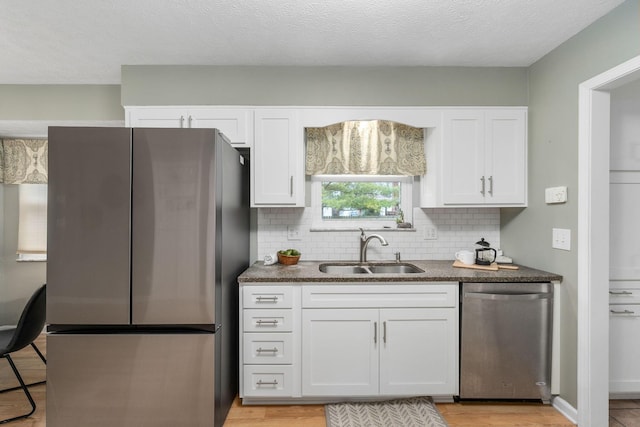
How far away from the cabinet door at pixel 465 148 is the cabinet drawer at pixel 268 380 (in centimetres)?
191

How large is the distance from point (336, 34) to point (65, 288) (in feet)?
7.35

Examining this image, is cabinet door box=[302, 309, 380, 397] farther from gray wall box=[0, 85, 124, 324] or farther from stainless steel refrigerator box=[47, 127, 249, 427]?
gray wall box=[0, 85, 124, 324]

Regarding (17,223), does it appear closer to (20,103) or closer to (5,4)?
(20,103)

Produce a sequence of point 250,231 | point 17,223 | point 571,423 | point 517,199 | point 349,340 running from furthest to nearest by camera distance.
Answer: point 17,223 → point 250,231 → point 517,199 → point 349,340 → point 571,423

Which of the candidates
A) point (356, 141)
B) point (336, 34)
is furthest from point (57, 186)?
point (356, 141)

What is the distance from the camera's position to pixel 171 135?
183 cm

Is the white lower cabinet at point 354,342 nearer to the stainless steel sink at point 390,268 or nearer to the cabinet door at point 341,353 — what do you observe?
the cabinet door at point 341,353

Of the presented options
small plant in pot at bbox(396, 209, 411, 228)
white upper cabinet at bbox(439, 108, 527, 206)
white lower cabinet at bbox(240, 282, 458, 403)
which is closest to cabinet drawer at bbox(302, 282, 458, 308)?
white lower cabinet at bbox(240, 282, 458, 403)

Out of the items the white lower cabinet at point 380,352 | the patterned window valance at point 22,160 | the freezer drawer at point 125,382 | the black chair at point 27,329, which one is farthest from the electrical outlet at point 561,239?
the patterned window valance at point 22,160

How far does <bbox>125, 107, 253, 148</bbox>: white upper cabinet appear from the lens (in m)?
2.62

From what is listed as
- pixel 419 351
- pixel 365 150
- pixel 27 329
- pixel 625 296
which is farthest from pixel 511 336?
pixel 27 329

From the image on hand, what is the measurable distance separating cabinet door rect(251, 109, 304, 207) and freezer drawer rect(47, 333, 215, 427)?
120 centimetres

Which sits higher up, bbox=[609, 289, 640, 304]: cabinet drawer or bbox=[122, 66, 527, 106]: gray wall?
bbox=[122, 66, 527, 106]: gray wall

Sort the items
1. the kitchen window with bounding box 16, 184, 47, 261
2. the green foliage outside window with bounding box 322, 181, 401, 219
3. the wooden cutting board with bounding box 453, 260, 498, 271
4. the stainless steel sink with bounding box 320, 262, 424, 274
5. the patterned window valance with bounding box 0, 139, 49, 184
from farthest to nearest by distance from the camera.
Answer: the kitchen window with bounding box 16, 184, 47, 261 < the patterned window valance with bounding box 0, 139, 49, 184 < the green foliage outside window with bounding box 322, 181, 401, 219 < the stainless steel sink with bounding box 320, 262, 424, 274 < the wooden cutting board with bounding box 453, 260, 498, 271
